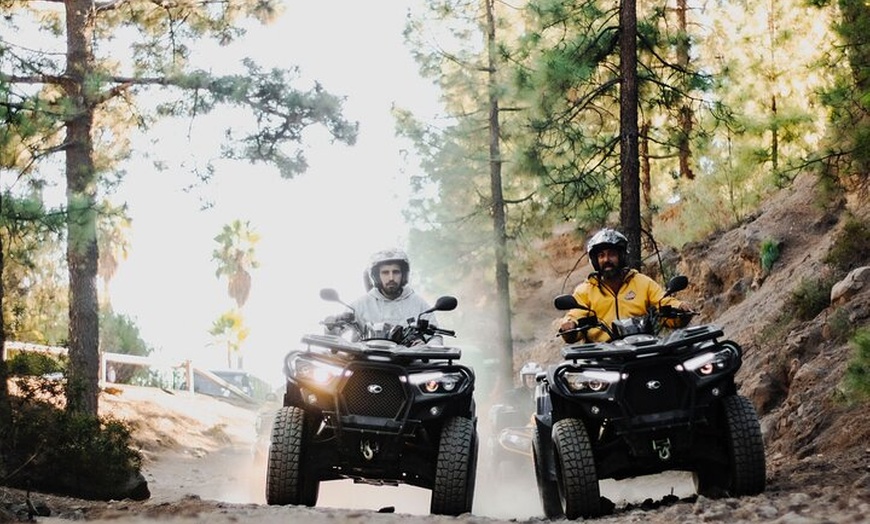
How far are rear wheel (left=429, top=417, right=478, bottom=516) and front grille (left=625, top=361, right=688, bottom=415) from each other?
50.6 inches

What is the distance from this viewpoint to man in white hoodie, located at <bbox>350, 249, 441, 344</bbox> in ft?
32.8

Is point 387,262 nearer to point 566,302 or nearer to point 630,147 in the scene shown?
point 566,302

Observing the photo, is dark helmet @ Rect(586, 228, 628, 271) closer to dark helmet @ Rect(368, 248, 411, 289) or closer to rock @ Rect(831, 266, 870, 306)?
dark helmet @ Rect(368, 248, 411, 289)

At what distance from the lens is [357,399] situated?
28.2 ft

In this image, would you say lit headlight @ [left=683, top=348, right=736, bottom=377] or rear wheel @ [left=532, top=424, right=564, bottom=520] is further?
rear wheel @ [left=532, top=424, right=564, bottom=520]

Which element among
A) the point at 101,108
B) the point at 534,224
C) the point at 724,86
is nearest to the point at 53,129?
the point at 101,108

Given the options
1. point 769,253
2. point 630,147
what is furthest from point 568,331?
point 769,253

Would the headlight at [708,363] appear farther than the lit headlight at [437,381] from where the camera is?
No

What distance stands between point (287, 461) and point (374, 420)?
0.75 meters

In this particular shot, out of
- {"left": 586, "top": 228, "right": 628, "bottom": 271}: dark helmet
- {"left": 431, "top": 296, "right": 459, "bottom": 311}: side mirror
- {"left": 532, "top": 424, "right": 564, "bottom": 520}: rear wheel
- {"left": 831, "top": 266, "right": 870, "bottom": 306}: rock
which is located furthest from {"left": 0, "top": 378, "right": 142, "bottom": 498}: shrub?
{"left": 831, "top": 266, "right": 870, "bottom": 306}: rock

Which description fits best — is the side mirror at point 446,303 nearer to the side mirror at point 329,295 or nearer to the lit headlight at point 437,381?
the lit headlight at point 437,381

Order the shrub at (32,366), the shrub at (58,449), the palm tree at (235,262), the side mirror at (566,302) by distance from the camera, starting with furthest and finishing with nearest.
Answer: the palm tree at (235,262) < the shrub at (32,366) < the shrub at (58,449) < the side mirror at (566,302)

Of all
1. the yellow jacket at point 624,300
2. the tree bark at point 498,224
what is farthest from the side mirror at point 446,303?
the tree bark at point 498,224

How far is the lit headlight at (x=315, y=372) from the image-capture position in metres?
8.59
